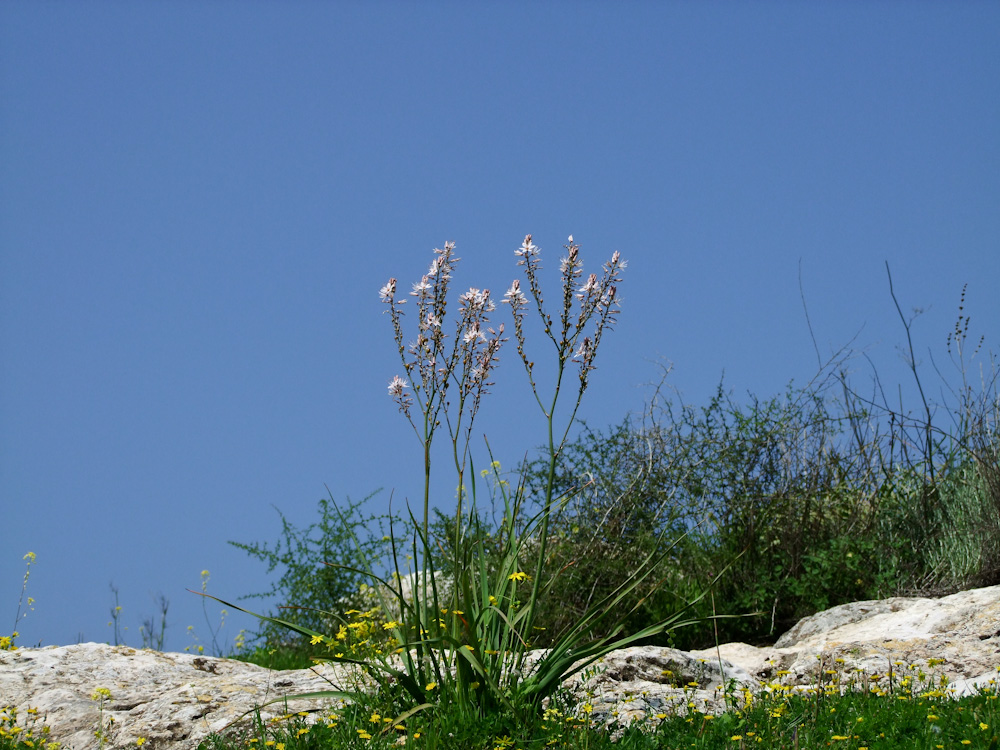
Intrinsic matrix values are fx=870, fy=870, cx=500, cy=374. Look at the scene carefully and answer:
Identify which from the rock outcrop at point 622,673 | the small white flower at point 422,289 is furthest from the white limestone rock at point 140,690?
the small white flower at point 422,289

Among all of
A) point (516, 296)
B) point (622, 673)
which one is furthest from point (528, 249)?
point (622, 673)

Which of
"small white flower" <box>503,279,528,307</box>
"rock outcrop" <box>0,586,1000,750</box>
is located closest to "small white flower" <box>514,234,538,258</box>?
"small white flower" <box>503,279,528,307</box>

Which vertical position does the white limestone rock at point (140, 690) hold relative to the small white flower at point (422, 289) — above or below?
below

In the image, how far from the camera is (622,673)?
5.29 meters

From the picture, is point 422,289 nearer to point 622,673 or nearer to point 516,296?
point 516,296

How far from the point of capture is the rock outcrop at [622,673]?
4.75 metres

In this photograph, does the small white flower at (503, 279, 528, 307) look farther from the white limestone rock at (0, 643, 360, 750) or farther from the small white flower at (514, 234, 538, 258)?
the white limestone rock at (0, 643, 360, 750)

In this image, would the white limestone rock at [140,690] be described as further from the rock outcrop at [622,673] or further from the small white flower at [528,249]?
the small white flower at [528,249]

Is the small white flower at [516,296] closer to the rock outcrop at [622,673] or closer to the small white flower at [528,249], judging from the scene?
the small white flower at [528,249]

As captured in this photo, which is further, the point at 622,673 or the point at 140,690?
the point at 140,690

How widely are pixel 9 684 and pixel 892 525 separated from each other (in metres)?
7.32

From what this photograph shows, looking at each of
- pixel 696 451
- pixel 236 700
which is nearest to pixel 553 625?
pixel 696 451

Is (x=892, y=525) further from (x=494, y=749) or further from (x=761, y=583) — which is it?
(x=494, y=749)

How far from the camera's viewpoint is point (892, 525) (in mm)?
8172
